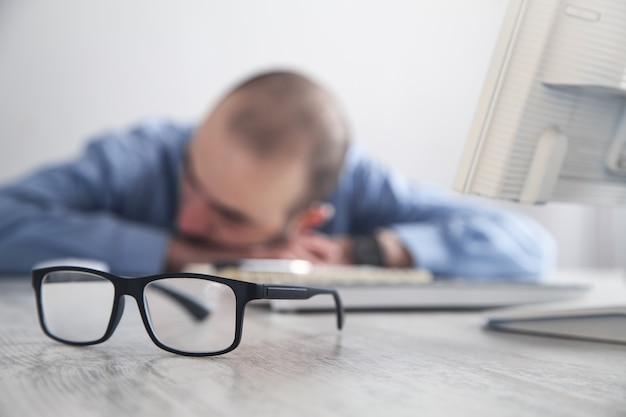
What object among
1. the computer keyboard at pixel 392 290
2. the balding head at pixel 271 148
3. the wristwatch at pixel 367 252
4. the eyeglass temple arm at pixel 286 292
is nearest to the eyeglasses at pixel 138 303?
the eyeglass temple arm at pixel 286 292

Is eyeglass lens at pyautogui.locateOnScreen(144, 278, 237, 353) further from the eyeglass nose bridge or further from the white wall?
the white wall

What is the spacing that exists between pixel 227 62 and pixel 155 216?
0.66 meters

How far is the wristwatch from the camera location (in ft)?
4.53

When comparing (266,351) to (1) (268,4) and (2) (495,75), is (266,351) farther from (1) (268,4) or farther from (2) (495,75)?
(1) (268,4)

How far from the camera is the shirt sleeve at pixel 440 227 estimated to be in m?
1.46

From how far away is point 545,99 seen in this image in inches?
24.1

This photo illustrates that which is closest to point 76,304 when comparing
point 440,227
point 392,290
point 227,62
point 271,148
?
point 392,290

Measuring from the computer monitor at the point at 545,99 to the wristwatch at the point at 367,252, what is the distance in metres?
0.74

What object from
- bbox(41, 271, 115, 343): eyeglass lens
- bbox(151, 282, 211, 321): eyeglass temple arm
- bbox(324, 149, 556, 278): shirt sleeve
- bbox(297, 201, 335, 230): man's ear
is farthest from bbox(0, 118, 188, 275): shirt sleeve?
bbox(41, 271, 115, 343): eyeglass lens

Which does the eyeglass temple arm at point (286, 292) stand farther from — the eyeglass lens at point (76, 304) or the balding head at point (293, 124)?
the balding head at point (293, 124)

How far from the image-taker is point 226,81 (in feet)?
7.04

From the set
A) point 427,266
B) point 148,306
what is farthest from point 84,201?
point 148,306

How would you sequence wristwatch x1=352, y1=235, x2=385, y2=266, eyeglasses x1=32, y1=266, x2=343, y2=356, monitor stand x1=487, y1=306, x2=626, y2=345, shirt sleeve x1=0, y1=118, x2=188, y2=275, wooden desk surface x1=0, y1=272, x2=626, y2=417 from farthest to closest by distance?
wristwatch x1=352, y1=235, x2=385, y2=266
shirt sleeve x1=0, y1=118, x2=188, y2=275
monitor stand x1=487, y1=306, x2=626, y2=345
eyeglasses x1=32, y1=266, x2=343, y2=356
wooden desk surface x1=0, y1=272, x2=626, y2=417

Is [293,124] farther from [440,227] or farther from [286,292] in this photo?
[286,292]
